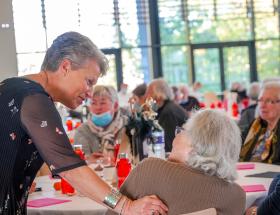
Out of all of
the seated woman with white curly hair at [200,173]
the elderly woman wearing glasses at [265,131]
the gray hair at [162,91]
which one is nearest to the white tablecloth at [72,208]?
the seated woman with white curly hair at [200,173]

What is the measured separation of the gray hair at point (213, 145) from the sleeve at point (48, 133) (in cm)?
61

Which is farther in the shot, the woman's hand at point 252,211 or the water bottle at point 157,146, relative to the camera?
the water bottle at point 157,146

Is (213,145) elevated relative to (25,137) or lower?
lower

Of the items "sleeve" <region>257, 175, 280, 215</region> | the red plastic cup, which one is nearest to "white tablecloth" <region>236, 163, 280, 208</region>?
"sleeve" <region>257, 175, 280, 215</region>

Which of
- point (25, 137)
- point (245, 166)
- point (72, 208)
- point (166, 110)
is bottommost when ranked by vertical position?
point (245, 166)

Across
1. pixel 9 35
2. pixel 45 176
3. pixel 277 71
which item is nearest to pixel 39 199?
pixel 45 176

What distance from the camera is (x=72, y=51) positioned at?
2.39 meters

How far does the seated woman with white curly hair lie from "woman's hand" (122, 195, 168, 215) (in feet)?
0.25

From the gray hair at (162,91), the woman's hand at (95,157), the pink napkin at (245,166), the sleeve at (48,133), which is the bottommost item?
the pink napkin at (245,166)

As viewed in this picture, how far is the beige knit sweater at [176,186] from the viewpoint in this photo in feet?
8.52

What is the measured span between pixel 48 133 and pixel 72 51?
0.36 m

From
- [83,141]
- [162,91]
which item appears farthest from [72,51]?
[162,91]

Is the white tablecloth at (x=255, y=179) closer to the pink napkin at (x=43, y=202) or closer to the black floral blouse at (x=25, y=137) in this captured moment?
the pink napkin at (x=43, y=202)

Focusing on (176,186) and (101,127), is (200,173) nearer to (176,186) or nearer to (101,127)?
(176,186)
